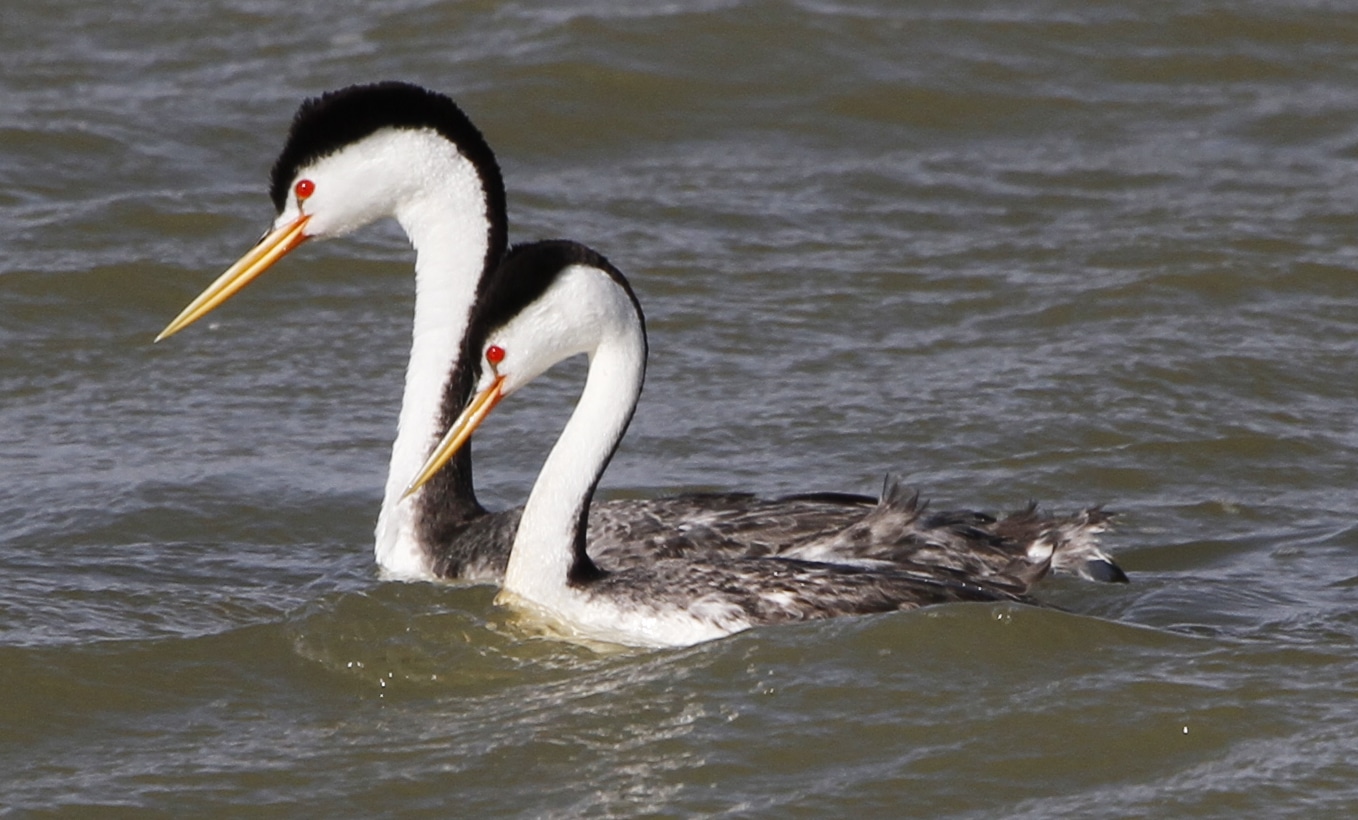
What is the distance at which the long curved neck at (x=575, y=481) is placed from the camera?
285 inches

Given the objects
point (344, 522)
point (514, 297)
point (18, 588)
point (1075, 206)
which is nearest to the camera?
point (514, 297)

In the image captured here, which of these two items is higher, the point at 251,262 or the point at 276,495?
the point at 251,262

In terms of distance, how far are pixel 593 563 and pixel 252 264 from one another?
1625mm

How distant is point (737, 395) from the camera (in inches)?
388

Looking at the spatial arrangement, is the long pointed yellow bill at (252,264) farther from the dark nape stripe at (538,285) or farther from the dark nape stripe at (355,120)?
the dark nape stripe at (538,285)

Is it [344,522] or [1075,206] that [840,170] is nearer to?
[1075,206]

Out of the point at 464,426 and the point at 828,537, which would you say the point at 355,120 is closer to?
the point at 464,426

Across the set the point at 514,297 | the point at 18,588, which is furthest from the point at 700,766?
the point at 18,588

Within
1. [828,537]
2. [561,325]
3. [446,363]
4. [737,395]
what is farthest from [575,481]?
[737,395]

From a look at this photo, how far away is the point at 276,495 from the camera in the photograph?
876 centimetres

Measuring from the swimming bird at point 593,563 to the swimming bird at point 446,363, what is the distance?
0.29ft

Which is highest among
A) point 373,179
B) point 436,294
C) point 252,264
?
point 373,179

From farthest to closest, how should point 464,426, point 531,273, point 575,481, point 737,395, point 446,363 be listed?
1. point 737,395
2. point 446,363
3. point 464,426
4. point 575,481
5. point 531,273

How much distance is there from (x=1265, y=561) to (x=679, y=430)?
2463mm
